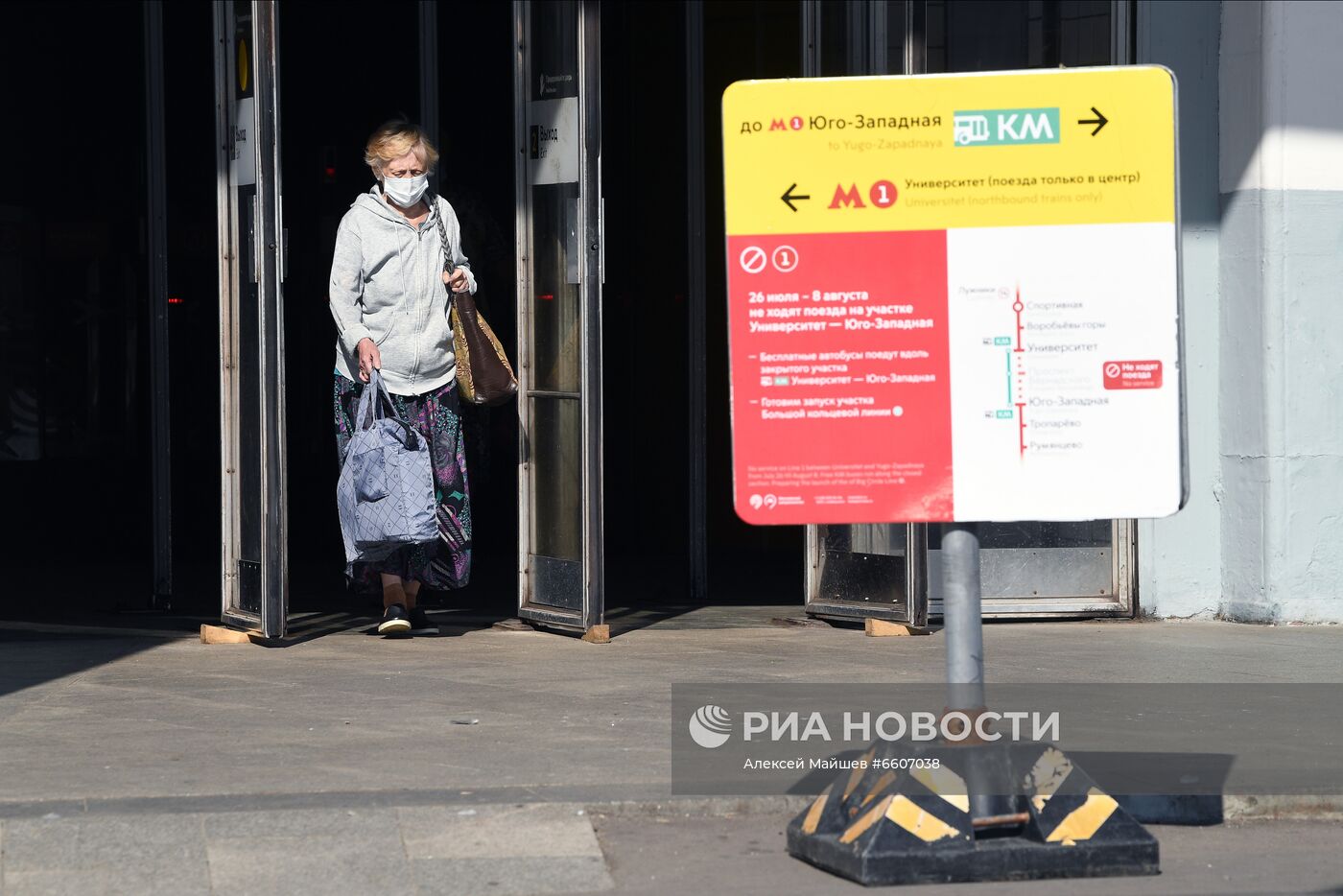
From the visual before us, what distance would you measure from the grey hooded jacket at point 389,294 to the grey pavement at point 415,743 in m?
1.15

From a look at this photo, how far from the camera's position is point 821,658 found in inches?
305

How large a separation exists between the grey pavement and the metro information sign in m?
1.04

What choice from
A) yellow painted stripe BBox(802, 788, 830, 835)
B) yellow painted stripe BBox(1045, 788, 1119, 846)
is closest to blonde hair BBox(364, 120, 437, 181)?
yellow painted stripe BBox(802, 788, 830, 835)

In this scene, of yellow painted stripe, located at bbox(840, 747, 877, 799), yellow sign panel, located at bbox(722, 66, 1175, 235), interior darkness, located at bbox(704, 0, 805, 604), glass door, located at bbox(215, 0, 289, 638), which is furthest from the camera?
interior darkness, located at bbox(704, 0, 805, 604)

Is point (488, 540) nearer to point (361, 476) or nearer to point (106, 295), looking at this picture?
point (106, 295)

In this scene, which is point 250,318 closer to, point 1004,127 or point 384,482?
point 384,482

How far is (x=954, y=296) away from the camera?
479 centimetres

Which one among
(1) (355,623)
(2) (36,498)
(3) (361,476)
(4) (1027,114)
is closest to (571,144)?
(3) (361,476)

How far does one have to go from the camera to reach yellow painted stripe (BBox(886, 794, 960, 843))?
4.90 metres

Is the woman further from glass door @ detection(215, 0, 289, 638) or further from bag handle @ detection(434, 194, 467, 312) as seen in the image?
glass door @ detection(215, 0, 289, 638)

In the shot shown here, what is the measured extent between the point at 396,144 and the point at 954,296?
3.88 metres

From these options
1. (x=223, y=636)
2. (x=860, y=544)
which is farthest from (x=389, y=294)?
(x=860, y=544)

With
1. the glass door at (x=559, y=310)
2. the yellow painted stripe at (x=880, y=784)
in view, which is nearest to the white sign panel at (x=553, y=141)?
the glass door at (x=559, y=310)

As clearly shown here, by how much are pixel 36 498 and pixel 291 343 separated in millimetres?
1636
